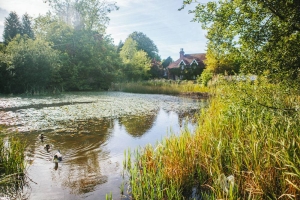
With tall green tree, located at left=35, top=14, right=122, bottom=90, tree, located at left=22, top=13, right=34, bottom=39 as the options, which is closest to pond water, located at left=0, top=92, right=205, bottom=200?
tall green tree, located at left=35, top=14, right=122, bottom=90

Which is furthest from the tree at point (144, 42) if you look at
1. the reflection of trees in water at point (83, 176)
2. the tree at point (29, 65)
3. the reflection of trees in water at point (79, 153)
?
the reflection of trees in water at point (83, 176)

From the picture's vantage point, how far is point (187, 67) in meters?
46.5

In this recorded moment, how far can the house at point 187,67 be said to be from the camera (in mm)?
45156

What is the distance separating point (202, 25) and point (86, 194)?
5.29 meters

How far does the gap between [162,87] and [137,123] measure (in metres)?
20.5

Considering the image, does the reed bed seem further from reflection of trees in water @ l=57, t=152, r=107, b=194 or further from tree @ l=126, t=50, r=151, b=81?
tree @ l=126, t=50, r=151, b=81

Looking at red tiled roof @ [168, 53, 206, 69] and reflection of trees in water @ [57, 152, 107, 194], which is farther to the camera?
red tiled roof @ [168, 53, 206, 69]

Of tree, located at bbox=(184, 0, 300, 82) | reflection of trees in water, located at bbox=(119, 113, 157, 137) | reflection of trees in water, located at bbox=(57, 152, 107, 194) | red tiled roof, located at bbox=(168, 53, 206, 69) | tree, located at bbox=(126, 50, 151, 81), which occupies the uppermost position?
red tiled roof, located at bbox=(168, 53, 206, 69)

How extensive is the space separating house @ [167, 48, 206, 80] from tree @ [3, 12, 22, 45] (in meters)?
37.0

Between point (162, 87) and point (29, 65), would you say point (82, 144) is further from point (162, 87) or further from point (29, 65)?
point (162, 87)

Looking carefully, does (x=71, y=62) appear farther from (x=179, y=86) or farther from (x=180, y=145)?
(x=180, y=145)

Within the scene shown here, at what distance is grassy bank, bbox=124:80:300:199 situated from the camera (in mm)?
2816

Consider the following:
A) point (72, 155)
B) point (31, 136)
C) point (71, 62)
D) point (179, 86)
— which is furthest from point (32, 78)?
point (72, 155)

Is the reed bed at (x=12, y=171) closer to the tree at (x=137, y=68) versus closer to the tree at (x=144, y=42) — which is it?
the tree at (x=137, y=68)
